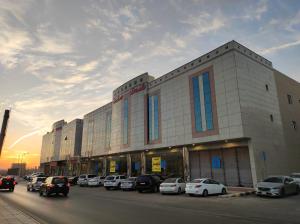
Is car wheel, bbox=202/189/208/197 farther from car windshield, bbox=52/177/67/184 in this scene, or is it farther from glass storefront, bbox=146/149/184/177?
glass storefront, bbox=146/149/184/177

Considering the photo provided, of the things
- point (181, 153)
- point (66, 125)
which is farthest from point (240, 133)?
point (66, 125)

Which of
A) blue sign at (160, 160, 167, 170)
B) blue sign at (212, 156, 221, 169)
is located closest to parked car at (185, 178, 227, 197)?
blue sign at (212, 156, 221, 169)

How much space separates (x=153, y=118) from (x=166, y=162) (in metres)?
7.38

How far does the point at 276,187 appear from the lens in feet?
59.9

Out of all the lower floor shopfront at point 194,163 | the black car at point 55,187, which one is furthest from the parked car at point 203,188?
the black car at point 55,187

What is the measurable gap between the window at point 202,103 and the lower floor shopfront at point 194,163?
2715mm

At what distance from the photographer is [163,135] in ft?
120

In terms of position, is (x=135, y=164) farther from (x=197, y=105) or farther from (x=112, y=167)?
(x=197, y=105)

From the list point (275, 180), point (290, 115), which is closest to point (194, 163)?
point (275, 180)

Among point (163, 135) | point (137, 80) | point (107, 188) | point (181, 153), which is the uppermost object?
point (137, 80)

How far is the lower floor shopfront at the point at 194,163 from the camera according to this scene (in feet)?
89.7

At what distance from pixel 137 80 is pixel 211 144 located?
20573 millimetres

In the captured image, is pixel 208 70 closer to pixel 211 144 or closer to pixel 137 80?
pixel 211 144

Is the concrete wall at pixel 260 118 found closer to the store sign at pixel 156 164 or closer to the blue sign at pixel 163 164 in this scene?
the blue sign at pixel 163 164
